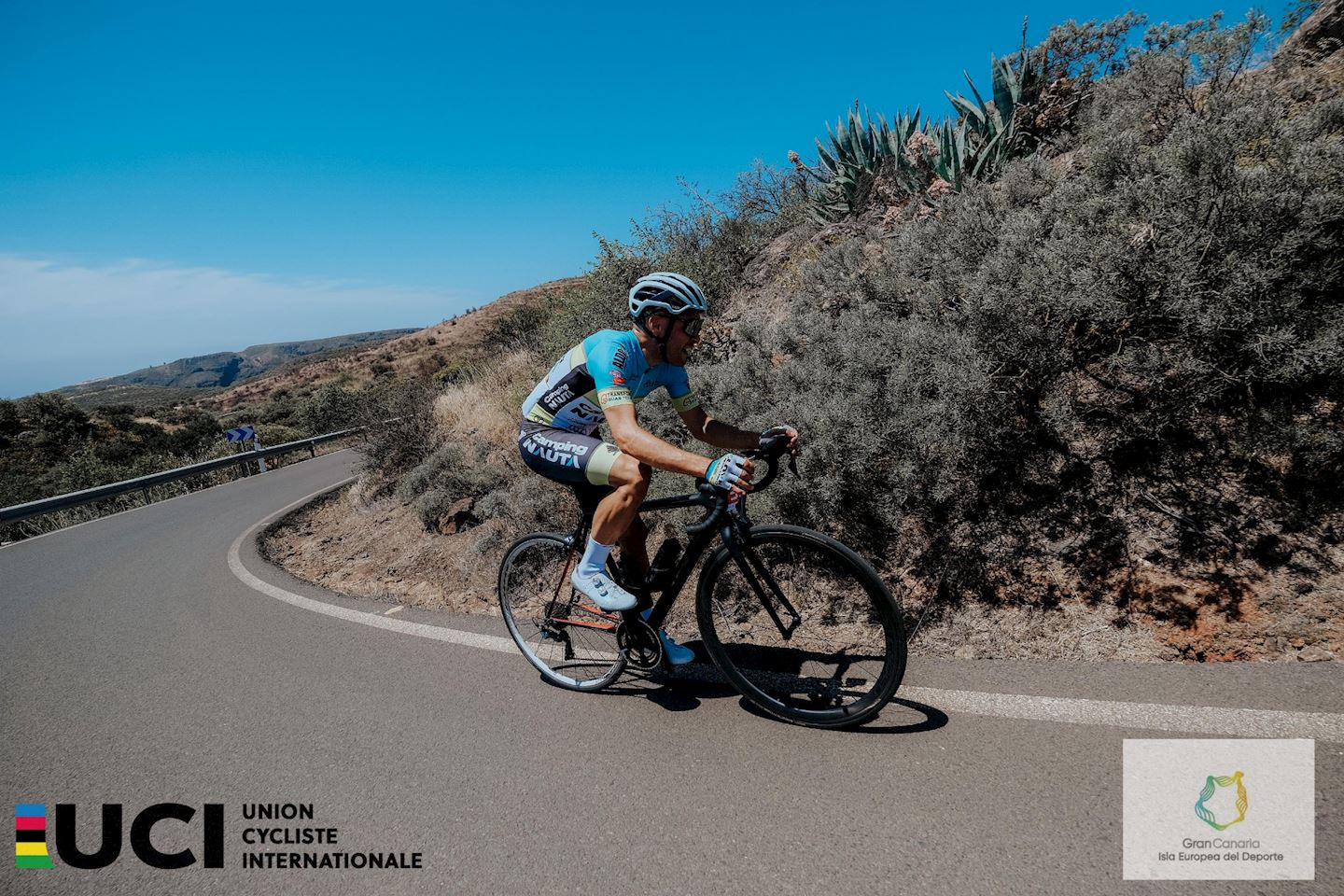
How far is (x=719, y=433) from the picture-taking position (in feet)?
10.7

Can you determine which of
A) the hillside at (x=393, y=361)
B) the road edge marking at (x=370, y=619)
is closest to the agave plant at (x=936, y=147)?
the road edge marking at (x=370, y=619)

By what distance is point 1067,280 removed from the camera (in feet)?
12.5

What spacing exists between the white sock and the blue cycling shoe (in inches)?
12.2

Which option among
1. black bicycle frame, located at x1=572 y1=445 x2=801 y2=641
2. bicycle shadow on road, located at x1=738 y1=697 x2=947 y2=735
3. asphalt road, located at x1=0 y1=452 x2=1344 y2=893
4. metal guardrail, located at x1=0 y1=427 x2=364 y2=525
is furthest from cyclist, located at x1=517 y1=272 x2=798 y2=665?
metal guardrail, located at x1=0 y1=427 x2=364 y2=525

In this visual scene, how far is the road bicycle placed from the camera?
270 centimetres

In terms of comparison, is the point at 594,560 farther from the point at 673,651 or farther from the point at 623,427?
the point at 623,427

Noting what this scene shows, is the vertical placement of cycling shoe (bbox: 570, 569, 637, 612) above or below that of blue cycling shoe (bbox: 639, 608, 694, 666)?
above

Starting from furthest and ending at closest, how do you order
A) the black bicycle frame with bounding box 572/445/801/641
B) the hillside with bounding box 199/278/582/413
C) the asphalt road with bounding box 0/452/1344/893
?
the hillside with bounding box 199/278/582/413 < the black bicycle frame with bounding box 572/445/801/641 < the asphalt road with bounding box 0/452/1344/893

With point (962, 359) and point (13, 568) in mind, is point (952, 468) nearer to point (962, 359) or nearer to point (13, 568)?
point (962, 359)

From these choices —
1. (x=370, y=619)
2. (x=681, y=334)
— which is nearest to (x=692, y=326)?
(x=681, y=334)

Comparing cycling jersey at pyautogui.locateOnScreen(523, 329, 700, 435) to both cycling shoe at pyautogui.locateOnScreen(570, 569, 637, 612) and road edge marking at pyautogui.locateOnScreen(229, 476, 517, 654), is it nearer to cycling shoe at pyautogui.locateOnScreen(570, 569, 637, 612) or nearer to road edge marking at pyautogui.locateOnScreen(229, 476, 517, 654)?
cycling shoe at pyautogui.locateOnScreen(570, 569, 637, 612)

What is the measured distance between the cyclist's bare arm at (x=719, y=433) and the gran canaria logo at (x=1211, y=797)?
6.79ft

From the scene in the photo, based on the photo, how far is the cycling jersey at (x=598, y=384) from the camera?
9.55 feet

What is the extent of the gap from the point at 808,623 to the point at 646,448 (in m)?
1.30
